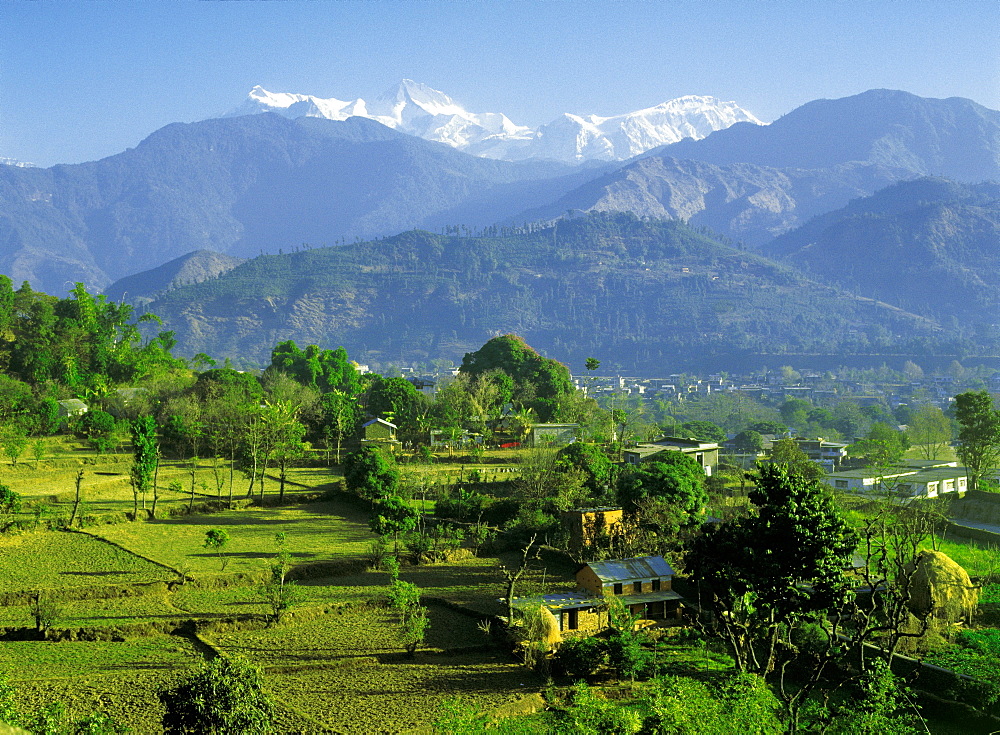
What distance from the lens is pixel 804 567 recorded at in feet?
50.2

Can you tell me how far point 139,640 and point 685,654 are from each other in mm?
12024

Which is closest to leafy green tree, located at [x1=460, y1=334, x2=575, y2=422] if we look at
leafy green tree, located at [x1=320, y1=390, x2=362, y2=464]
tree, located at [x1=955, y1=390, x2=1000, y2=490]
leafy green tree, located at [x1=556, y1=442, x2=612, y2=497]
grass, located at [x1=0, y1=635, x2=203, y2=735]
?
leafy green tree, located at [x1=320, y1=390, x2=362, y2=464]

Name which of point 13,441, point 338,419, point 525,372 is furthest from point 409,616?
point 525,372

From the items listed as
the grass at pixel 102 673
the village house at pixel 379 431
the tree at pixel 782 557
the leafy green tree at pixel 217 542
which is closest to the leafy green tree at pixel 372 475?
the leafy green tree at pixel 217 542

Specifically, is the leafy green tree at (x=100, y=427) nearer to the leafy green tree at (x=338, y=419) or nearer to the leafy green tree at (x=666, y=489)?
the leafy green tree at (x=338, y=419)

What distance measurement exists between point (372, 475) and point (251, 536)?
525 cm

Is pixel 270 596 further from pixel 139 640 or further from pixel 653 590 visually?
pixel 653 590

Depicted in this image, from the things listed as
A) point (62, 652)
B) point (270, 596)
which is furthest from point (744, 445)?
point (62, 652)

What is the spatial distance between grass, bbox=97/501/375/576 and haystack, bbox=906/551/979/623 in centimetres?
1559

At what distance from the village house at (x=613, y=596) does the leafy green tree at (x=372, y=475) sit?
1156cm

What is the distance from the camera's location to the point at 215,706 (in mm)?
11562

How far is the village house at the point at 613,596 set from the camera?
20328mm

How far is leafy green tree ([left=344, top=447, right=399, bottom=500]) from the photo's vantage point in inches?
1260

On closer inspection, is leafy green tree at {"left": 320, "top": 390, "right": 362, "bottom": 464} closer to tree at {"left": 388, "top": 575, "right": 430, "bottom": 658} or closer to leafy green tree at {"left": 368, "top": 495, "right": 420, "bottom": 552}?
leafy green tree at {"left": 368, "top": 495, "right": 420, "bottom": 552}
